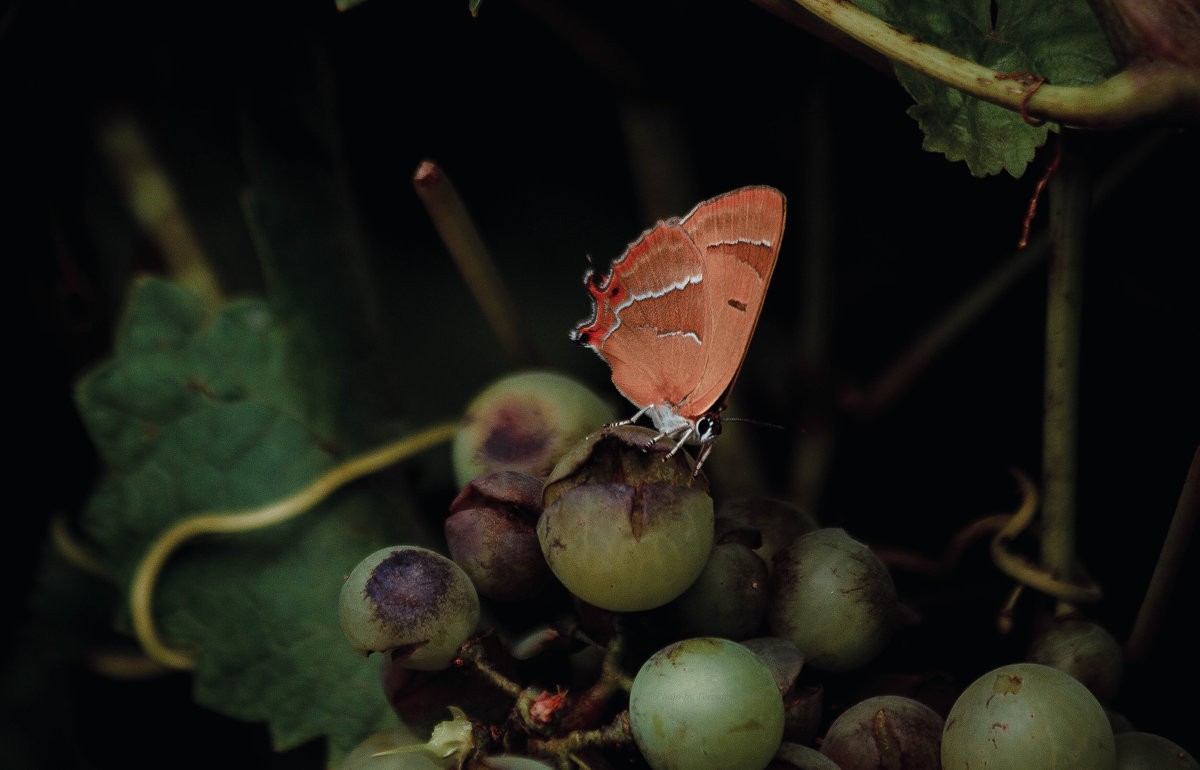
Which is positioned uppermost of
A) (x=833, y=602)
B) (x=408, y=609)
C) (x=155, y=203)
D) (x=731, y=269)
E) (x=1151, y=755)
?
(x=155, y=203)

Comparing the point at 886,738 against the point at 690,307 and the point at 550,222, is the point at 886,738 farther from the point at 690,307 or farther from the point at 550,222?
the point at 550,222

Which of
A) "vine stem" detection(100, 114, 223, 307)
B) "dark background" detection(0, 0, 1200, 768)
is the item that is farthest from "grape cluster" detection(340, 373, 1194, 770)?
"vine stem" detection(100, 114, 223, 307)

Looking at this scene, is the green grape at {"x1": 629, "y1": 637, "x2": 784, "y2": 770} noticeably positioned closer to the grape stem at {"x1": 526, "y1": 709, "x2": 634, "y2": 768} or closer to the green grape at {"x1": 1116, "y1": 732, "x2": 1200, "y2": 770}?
the grape stem at {"x1": 526, "y1": 709, "x2": 634, "y2": 768}

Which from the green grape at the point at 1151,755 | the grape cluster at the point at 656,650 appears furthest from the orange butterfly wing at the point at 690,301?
the green grape at the point at 1151,755

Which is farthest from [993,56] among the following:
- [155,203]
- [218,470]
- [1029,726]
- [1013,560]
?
[155,203]

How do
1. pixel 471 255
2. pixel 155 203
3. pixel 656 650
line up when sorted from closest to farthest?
pixel 656 650
pixel 471 255
pixel 155 203

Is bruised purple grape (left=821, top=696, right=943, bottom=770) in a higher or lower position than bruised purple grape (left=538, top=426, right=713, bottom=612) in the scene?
lower

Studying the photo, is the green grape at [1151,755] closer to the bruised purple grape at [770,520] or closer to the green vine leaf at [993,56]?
the bruised purple grape at [770,520]

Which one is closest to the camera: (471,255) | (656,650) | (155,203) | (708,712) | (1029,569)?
(708,712)
